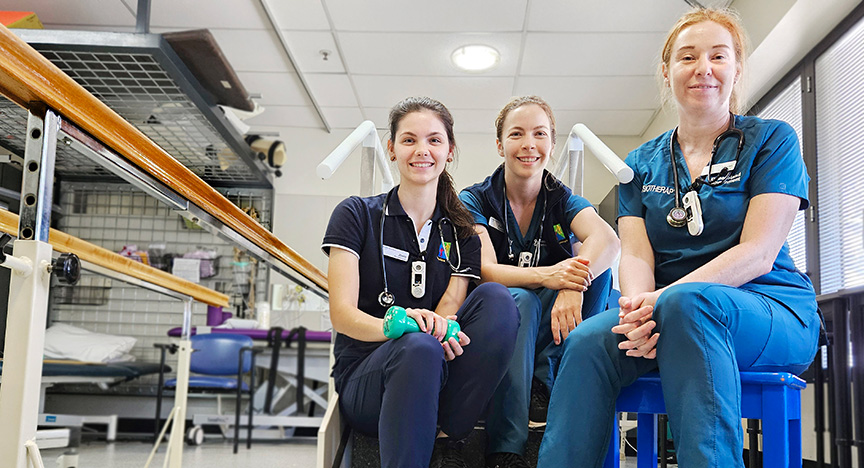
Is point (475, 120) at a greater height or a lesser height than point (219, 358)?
greater

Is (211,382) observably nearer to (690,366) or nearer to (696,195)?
(696,195)

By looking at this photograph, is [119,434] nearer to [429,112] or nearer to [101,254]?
[101,254]

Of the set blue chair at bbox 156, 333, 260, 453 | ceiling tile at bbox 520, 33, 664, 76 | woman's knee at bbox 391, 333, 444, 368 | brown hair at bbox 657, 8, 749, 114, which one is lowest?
blue chair at bbox 156, 333, 260, 453

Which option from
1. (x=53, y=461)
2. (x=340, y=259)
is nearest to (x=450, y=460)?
(x=340, y=259)

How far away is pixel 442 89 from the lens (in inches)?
200

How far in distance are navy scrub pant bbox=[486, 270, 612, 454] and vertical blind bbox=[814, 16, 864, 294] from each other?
2.10 metres

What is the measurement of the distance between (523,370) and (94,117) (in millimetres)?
954

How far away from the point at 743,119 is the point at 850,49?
2193mm

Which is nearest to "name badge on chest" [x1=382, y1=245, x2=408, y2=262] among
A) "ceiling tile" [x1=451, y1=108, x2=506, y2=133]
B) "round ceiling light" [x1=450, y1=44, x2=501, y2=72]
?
"round ceiling light" [x1=450, y1=44, x2=501, y2=72]

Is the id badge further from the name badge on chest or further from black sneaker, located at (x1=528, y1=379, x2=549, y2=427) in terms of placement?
black sneaker, located at (x1=528, y1=379, x2=549, y2=427)

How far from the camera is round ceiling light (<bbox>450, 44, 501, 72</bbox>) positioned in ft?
14.5

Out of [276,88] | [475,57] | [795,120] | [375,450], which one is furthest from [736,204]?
[276,88]

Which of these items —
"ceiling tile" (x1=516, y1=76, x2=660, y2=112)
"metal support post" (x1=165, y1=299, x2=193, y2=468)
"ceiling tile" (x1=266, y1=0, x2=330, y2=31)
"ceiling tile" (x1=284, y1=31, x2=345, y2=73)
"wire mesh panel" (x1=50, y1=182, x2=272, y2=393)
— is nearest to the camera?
"metal support post" (x1=165, y1=299, x2=193, y2=468)

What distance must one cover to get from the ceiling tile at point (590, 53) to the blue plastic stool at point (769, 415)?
3.28 meters
